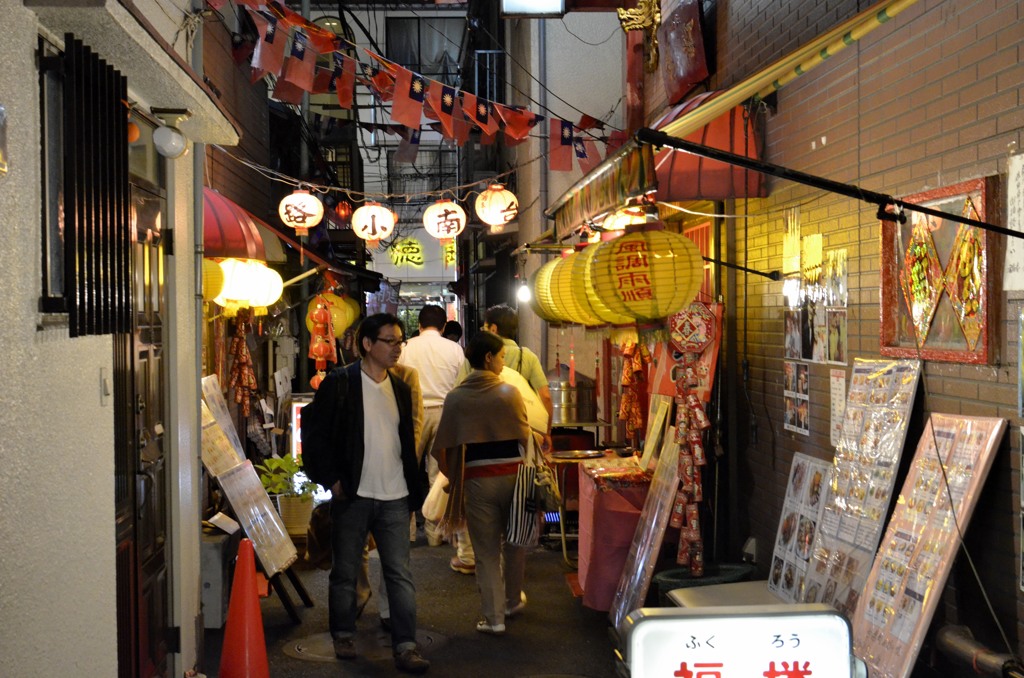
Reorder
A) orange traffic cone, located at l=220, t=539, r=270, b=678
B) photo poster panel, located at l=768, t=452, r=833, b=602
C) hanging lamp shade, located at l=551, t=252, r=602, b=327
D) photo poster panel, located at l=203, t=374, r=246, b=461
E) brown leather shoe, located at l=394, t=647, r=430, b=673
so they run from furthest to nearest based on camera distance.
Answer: hanging lamp shade, located at l=551, t=252, r=602, b=327
photo poster panel, located at l=203, t=374, r=246, b=461
brown leather shoe, located at l=394, t=647, r=430, b=673
photo poster panel, located at l=768, t=452, r=833, b=602
orange traffic cone, located at l=220, t=539, r=270, b=678

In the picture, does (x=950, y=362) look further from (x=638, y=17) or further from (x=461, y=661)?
(x=638, y=17)

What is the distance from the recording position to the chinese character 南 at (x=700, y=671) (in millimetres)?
3482

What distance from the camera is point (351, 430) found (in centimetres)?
815

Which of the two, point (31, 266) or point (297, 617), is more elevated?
point (31, 266)

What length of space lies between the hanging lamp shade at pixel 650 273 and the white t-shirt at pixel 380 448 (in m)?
2.10

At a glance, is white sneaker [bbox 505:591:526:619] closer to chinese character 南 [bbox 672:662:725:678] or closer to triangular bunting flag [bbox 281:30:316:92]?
triangular bunting flag [bbox 281:30:316:92]

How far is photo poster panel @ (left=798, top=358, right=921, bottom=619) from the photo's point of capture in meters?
5.93

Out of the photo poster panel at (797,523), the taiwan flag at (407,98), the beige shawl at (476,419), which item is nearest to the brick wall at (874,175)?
the photo poster panel at (797,523)

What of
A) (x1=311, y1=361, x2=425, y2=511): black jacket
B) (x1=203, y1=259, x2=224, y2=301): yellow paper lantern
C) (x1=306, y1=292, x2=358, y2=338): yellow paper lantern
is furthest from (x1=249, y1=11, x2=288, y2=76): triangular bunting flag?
(x1=306, y1=292, x2=358, y2=338): yellow paper lantern

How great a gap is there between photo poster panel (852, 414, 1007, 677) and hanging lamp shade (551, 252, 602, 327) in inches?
213

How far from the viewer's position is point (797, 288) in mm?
8016

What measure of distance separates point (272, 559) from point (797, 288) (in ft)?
16.7

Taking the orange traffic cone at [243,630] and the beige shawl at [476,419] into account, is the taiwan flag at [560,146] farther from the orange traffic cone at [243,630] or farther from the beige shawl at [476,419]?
the orange traffic cone at [243,630]

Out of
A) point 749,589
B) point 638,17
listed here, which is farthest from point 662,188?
point 638,17
